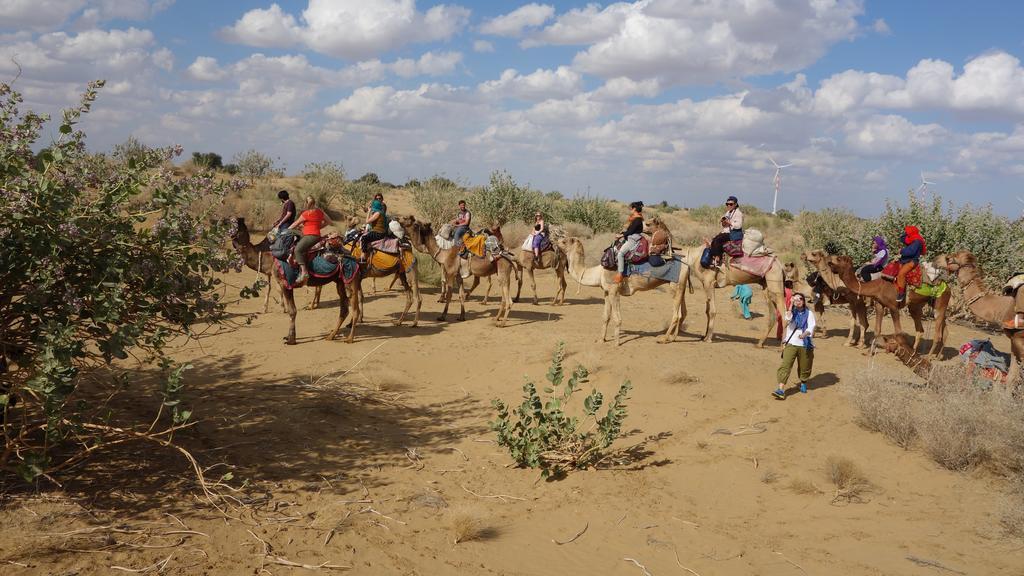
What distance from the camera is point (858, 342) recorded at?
1441 centimetres

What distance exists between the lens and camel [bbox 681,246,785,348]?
1294cm

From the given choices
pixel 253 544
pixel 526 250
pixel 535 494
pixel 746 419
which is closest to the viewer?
pixel 253 544

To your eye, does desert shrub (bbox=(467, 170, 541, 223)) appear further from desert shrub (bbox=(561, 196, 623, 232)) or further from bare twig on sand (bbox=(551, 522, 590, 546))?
bare twig on sand (bbox=(551, 522, 590, 546))

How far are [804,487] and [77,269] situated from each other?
728cm

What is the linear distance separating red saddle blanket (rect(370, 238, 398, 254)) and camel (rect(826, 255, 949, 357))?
8977 millimetres

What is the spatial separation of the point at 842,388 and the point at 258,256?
37.1 feet

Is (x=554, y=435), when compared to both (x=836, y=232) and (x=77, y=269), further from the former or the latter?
(x=836, y=232)

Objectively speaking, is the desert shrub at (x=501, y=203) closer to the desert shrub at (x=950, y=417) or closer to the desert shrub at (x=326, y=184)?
the desert shrub at (x=326, y=184)

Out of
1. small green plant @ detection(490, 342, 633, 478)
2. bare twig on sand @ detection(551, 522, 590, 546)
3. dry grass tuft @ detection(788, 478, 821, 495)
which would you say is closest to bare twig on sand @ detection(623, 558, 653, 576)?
bare twig on sand @ detection(551, 522, 590, 546)

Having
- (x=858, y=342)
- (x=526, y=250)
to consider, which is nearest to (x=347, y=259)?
(x=526, y=250)

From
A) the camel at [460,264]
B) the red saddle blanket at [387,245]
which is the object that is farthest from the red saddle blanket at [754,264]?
the red saddle blanket at [387,245]

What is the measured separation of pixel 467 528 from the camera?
5.88 m

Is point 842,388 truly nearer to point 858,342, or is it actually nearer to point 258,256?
point 858,342

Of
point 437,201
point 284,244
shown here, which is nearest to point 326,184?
point 437,201
